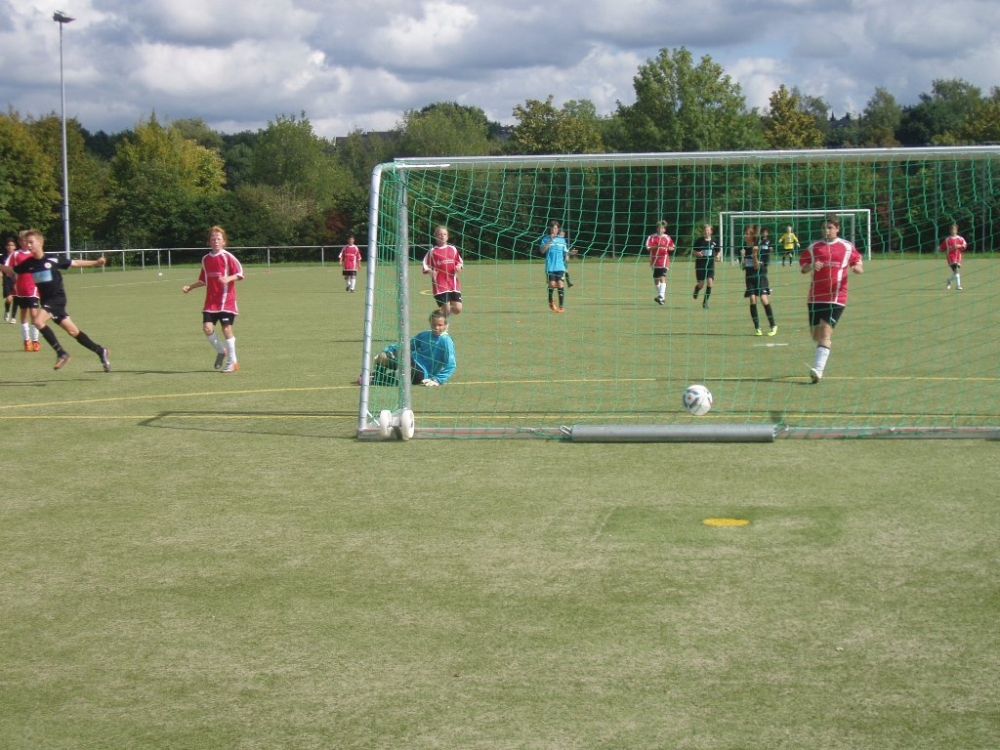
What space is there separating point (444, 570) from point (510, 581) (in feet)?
1.34

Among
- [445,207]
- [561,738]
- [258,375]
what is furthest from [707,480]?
[258,375]

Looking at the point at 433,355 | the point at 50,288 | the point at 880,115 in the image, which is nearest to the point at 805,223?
the point at 433,355

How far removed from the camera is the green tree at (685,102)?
8662cm

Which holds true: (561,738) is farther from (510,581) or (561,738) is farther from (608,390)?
(608,390)

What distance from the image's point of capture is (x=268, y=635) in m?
5.14

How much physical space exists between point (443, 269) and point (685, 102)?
7557cm

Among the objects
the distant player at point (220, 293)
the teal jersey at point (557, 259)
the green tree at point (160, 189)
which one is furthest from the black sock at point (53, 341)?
the green tree at point (160, 189)

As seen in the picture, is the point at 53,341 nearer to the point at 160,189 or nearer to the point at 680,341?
the point at 680,341

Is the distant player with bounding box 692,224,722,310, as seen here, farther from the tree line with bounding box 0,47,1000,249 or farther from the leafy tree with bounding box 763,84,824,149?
the leafy tree with bounding box 763,84,824,149

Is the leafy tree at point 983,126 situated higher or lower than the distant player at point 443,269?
higher

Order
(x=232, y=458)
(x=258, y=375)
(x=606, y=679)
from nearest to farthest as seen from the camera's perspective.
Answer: (x=606, y=679), (x=232, y=458), (x=258, y=375)

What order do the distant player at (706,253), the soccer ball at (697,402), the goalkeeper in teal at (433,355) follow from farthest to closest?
the distant player at (706,253) → the goalkeeper in teal at (433,355) → the soccer ball at (697,402)

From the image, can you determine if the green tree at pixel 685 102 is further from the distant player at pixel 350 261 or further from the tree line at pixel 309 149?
the distant player at pixel 350 261

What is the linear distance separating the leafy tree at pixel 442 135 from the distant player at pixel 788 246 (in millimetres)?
77579
